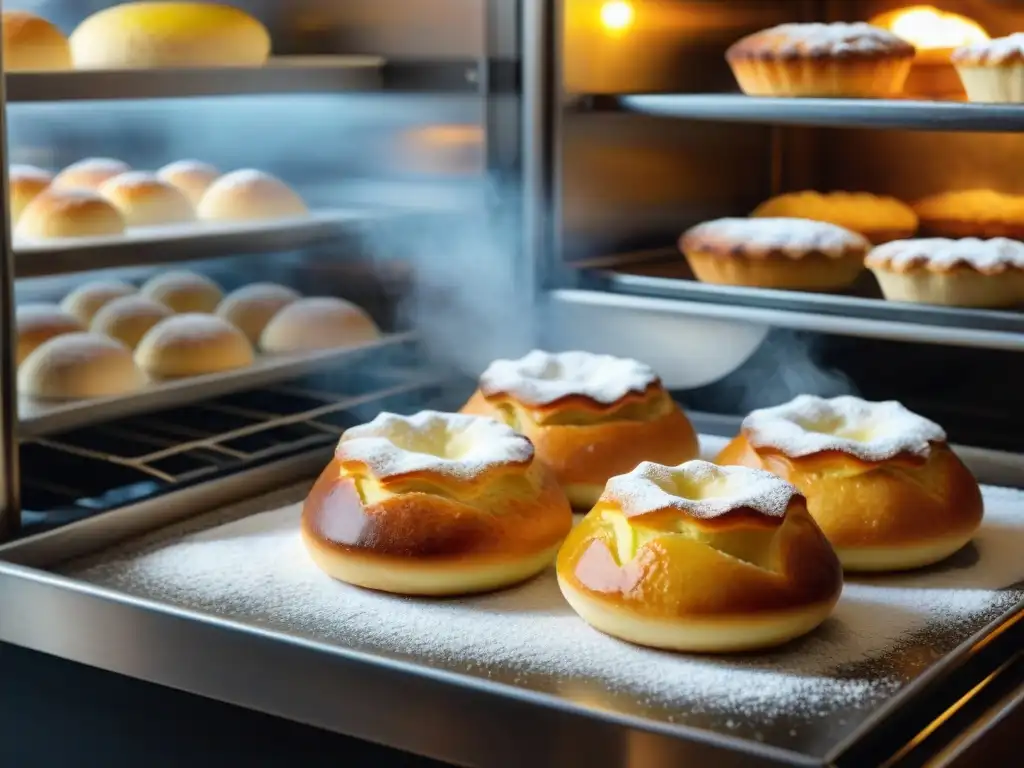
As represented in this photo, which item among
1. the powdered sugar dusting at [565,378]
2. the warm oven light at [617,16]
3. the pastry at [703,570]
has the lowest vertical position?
the pastry at [703,570]

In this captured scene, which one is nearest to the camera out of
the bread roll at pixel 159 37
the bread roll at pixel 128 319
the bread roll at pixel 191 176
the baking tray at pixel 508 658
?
the baking tray at pixel 508 658

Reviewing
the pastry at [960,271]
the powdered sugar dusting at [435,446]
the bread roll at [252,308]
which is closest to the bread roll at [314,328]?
the bread roll at [252,308]

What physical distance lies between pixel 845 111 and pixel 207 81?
75 centimetres

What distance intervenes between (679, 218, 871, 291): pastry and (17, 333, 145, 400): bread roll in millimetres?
749

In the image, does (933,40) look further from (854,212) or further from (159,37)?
(159,37)

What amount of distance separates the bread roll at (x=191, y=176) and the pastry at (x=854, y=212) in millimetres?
781

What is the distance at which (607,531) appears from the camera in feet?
4.20

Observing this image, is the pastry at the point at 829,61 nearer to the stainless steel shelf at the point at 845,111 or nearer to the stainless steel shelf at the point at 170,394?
the stainless steel shelf at the point at 845,111

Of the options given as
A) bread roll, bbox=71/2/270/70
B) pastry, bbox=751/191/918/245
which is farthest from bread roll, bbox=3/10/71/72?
pastry, bbox=751/191/918/245

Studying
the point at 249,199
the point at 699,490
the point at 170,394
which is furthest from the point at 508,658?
the point at 249,199

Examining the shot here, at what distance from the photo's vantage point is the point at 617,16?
1.94 m

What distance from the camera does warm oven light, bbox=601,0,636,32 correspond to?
192 centimetres

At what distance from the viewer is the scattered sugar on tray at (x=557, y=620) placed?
1159mm

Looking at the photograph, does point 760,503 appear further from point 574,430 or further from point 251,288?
point 251,288
